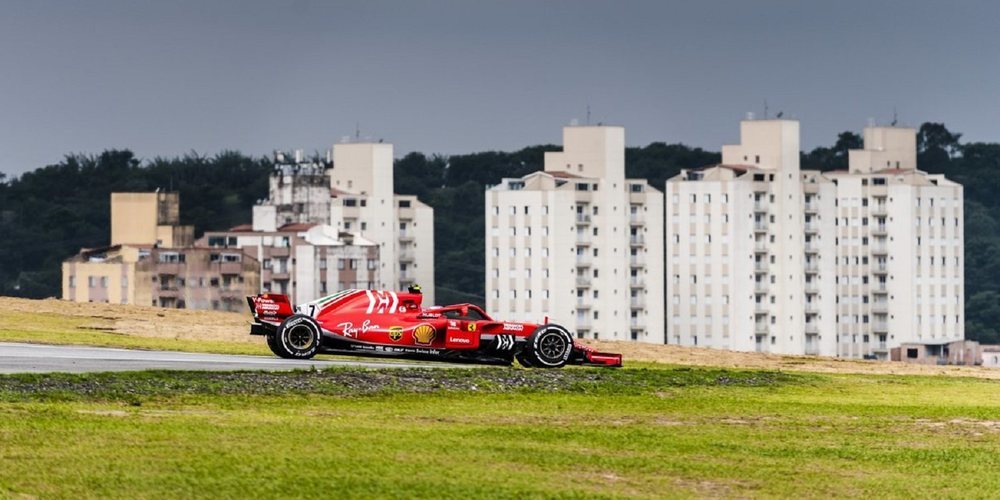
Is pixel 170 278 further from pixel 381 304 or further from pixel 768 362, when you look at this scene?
pixel 381 304

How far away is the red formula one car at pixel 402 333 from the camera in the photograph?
136 ft

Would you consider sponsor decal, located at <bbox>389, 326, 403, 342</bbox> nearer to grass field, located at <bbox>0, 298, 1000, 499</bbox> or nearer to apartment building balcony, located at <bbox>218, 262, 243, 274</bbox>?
grass field, located at <bbox>0, 298, 1000, 499</bbox>

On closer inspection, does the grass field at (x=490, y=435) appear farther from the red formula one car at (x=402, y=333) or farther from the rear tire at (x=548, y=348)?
the red formula one car at (x=402, y=333)

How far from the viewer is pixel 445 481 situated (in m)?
22.8

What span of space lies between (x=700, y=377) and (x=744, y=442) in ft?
39.8

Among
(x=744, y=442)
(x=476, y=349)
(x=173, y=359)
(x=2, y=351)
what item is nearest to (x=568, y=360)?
(x=476, y=349)

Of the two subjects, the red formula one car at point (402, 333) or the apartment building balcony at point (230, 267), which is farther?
the apartment building balcony at point (230, 267)

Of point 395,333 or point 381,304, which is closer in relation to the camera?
point 395,333

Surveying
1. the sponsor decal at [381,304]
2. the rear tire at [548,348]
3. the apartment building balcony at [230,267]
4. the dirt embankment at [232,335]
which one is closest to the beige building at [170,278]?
the apartment building balcony at [230,267]

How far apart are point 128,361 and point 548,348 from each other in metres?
8.04

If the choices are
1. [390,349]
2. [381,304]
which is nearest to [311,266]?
[381,304]

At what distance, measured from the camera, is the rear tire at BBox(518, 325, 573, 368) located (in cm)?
4150

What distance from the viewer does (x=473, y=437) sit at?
27281 mm

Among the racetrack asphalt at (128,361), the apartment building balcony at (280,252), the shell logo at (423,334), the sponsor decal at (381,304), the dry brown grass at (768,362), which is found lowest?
the dry brown grass at (768,362)
